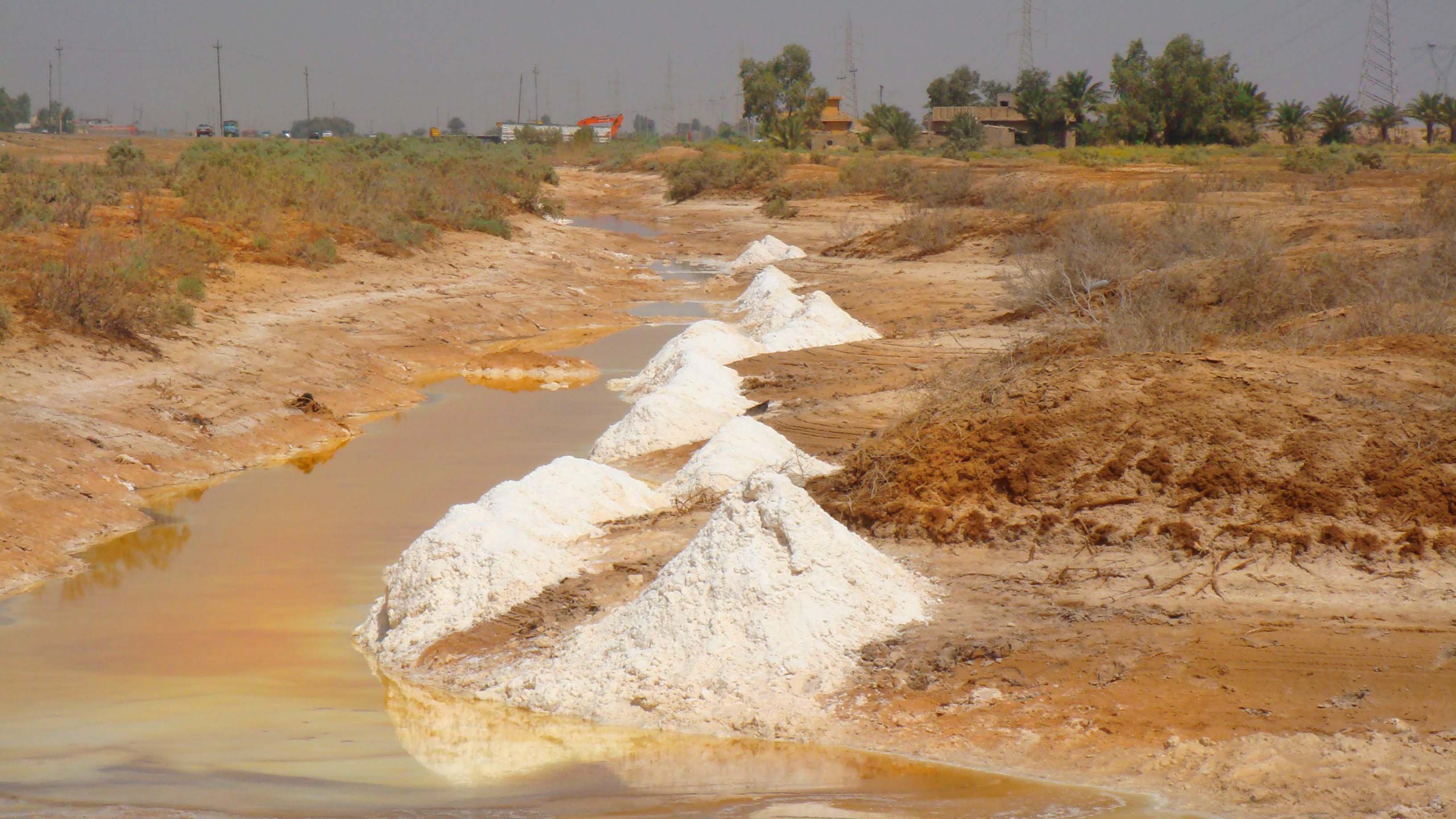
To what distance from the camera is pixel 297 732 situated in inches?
224

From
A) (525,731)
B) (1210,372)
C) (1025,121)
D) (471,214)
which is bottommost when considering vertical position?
(525,731)

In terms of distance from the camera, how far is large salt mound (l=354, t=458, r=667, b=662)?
21.6 ft

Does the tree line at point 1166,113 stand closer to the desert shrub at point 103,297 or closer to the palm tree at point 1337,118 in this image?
the palm tree at point 1337,118

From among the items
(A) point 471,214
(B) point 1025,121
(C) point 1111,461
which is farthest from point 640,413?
(B) point 1025,121

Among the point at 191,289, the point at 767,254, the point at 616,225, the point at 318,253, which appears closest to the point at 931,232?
the point at 767,254

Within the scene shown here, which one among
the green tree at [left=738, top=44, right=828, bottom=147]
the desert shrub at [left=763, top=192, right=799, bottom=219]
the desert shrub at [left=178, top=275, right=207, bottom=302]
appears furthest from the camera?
the green tree at [left=738, top=44, right=828, bottom=147]

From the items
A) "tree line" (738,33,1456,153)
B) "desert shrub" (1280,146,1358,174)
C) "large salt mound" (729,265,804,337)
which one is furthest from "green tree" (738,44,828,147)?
"large salt mound" (729,265,804,337)

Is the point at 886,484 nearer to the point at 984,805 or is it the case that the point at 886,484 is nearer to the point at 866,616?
the point at 866,616

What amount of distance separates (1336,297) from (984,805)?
9512 mm

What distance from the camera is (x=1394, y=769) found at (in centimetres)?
467

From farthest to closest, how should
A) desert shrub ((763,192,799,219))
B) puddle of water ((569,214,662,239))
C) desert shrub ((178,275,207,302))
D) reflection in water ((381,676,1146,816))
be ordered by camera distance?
puddle of water ((569,214,662,239)) < desert shrub ((763,192,799,219)) < desert shrub ((178,275,207,302)) < reflection in water ((381,676,1146,816))

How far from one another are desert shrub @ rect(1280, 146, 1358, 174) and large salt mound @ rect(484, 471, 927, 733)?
28.2 m

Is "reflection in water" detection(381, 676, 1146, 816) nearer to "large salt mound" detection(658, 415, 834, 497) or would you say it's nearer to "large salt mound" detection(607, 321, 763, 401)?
"large salt mound" detection(658, 415, 834, 497)

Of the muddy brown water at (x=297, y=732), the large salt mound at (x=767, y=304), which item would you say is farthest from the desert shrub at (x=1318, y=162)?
the muddy brown water at (x=297, y=732)
